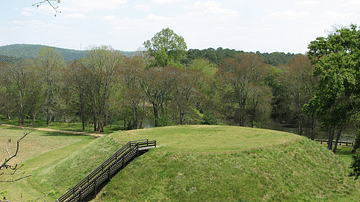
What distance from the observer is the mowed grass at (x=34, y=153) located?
2636cm

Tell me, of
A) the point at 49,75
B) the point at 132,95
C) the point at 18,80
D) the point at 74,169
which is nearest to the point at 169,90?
the point at 132,95

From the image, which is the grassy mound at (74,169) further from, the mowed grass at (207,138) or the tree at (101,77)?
the tree at (101,77)

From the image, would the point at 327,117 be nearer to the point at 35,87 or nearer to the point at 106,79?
the point at 106,79

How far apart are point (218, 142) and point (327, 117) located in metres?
12.0

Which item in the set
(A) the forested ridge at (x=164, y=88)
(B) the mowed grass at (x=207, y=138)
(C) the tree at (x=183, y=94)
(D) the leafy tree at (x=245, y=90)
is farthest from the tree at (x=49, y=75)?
(B) the mowed grass at (x=207, y=138)

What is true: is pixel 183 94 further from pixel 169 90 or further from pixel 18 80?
pixel 18 80

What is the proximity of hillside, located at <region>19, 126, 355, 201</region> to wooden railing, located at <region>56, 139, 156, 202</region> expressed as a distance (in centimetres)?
81

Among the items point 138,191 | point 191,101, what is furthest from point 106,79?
point 138,191

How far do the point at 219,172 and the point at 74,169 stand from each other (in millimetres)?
17312

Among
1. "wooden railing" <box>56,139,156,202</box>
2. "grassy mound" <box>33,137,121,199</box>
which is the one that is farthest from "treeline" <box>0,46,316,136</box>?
"wooden railing" <box>56,139,156,202</box>

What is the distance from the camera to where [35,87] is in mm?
79812

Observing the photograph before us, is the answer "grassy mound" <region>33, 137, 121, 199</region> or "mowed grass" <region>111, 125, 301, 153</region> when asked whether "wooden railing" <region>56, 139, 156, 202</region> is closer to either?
"grassy mound" <region>33, 137, 121, 199</region>

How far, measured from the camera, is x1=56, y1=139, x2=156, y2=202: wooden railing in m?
22.1

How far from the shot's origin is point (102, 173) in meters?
23.6
